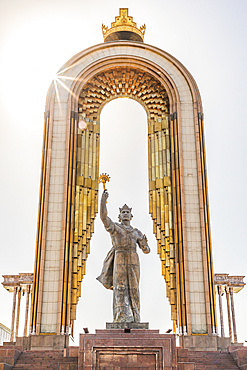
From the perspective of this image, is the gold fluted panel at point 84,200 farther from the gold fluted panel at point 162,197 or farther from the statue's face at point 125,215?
the statue's face at point 125,215

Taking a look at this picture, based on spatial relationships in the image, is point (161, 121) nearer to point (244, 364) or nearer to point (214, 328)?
point (214, 328)

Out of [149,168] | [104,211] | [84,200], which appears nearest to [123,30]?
[149,168]

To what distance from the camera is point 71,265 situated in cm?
1584

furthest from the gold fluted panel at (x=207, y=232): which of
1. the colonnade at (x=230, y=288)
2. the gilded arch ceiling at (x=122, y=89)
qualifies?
the colonnade at (x=230, y=288)

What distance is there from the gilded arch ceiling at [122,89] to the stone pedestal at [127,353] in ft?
33.0

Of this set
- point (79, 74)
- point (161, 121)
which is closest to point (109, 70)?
point (79, 74)

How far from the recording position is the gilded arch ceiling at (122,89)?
18.5 metres

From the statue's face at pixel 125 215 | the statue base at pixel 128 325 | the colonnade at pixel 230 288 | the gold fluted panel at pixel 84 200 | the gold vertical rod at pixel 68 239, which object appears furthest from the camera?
the colonnade at pixel 230 288

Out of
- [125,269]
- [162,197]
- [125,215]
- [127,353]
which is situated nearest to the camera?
[127,353]

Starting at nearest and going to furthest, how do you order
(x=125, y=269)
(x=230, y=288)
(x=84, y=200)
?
(x=125, y=269) → (x=84, y=200) → (x=230, y=288)

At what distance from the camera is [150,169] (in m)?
17.8

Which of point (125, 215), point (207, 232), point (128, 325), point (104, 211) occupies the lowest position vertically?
point (128, 325)

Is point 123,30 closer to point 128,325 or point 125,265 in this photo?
point 125,265

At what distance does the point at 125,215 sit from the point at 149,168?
5306 millimetres
